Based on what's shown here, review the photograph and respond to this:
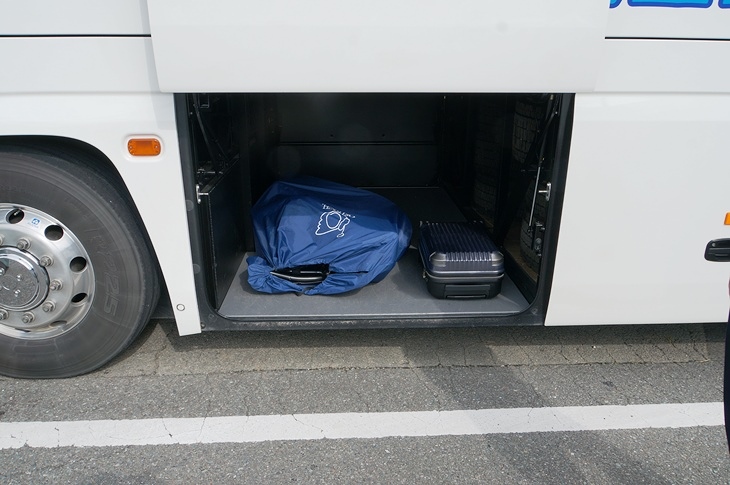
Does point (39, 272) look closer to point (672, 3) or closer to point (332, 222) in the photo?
point (332, 222)

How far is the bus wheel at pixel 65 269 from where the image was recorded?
2.17 metres

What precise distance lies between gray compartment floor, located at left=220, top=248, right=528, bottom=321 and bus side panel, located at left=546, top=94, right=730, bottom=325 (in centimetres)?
32

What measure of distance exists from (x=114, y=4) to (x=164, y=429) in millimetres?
1570

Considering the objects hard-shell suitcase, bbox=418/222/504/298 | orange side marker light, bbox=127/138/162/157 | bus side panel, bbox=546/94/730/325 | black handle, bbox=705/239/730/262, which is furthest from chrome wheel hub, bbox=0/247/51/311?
black handle, bbox=705/239/730/262

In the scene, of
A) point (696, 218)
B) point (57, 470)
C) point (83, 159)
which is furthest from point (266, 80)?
point (696, 218)

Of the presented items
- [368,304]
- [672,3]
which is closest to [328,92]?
[368,304]

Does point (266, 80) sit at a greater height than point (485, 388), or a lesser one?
greater

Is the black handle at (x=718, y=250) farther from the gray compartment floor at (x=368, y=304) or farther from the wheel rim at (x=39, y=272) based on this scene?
the wheel rim at (x=39, y=272)

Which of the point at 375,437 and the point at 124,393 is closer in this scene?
the point at 375,437

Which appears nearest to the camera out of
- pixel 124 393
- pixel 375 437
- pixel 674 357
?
pixel 375 437

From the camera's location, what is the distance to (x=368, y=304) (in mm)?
2580

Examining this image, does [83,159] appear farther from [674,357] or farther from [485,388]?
[674,357]

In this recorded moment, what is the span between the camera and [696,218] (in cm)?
226

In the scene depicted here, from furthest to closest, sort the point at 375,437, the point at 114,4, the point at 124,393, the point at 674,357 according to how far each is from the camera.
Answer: the point at 674,357
the point at 124,393
the point at 375,437
the point at 114,4
